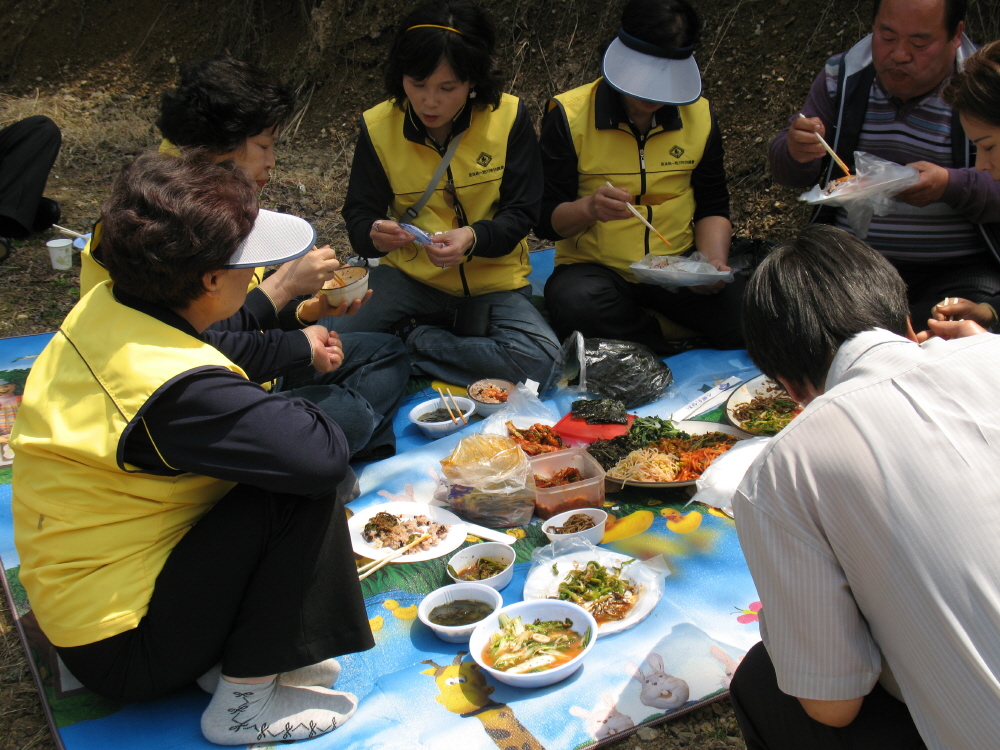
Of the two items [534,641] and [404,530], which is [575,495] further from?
[534,641]

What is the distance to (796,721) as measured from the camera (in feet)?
5.03

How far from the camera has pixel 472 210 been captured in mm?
4090

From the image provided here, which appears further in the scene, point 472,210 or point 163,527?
point 472,210

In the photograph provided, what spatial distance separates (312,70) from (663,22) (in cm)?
569

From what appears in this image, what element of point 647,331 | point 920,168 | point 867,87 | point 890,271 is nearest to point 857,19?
point 867,87

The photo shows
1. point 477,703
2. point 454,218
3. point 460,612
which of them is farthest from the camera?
point 454,218

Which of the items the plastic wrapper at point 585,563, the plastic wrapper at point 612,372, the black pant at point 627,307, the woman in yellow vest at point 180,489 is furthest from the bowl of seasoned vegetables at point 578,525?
the black pant at point 627,307

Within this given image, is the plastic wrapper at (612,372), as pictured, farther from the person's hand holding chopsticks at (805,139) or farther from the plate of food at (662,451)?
the person's hand holding chopsticks at (805,139)

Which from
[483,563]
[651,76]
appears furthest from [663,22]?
[483,563]

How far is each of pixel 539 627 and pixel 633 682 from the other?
29 centimetres

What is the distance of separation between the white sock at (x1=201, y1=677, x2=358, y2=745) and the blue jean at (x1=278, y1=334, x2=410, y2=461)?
1.28m

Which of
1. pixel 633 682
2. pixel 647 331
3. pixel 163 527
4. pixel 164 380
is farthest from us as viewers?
pixel 647 331

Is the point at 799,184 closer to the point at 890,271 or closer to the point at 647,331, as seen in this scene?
the point at 647,331

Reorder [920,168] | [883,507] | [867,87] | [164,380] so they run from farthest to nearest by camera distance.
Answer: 1. [867,87]
2. [920,168]
3. [164,380]
4. [883,507]
